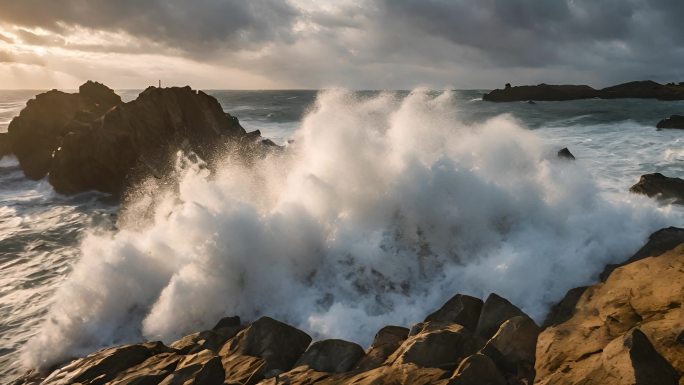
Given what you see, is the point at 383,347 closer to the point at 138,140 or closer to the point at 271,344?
the point at 271,344

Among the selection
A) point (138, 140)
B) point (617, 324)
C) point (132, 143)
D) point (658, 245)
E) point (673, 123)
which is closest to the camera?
point (617, 324)

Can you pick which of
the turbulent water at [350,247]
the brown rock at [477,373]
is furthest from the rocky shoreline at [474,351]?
the turbulent water at [350,247]

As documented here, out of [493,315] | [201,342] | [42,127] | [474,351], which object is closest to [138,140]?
[42,127]

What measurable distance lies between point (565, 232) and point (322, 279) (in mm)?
5888

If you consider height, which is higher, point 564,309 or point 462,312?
point 564,309

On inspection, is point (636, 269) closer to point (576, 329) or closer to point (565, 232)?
point (576, 329)

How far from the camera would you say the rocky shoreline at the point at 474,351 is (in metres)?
5.42

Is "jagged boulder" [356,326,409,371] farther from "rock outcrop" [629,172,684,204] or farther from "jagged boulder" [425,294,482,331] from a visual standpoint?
"rock outcrop" [629,172,684,204]

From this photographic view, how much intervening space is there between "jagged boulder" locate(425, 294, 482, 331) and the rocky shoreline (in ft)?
0.07

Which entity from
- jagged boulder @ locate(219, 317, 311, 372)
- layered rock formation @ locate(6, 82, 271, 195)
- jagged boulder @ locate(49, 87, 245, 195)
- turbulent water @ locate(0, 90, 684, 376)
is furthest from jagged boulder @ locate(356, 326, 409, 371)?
jagged boulder @ locate(49, 87, 245, 195)

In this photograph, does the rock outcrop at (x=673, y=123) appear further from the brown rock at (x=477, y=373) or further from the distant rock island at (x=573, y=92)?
the distant rock island at (x=573, y=92)

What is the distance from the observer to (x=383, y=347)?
23.4 ft

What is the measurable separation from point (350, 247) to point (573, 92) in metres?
98.6

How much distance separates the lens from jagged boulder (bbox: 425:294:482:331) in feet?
25.9
